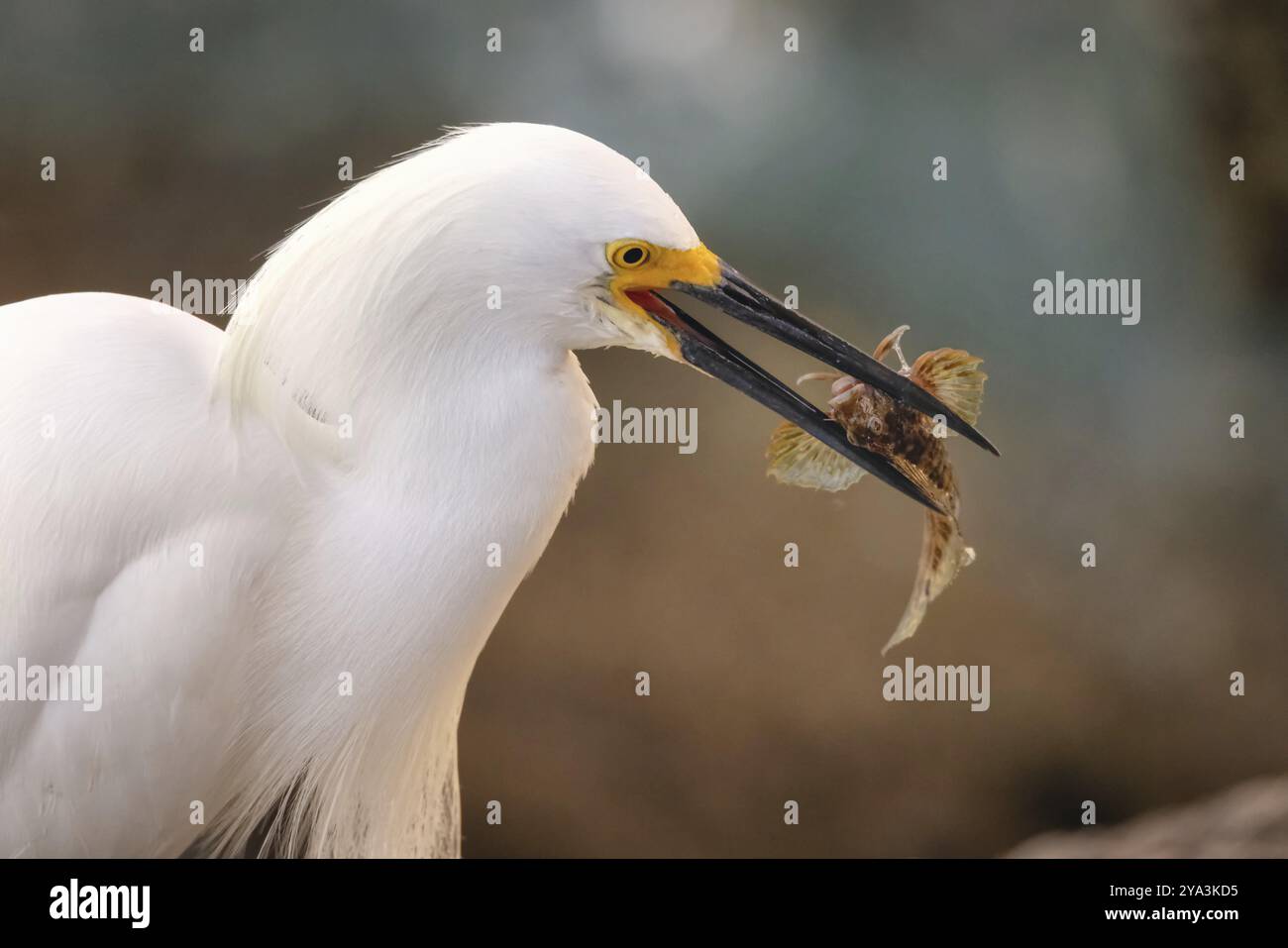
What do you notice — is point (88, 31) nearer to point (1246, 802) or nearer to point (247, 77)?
point (247, 77)

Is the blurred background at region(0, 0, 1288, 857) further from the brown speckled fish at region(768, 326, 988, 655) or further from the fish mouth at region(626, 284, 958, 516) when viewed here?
the fish mouth at region(626, 284, 958, 516)

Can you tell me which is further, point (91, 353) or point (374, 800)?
point (374, 800)

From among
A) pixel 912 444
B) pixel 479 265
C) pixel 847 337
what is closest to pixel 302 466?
pixel 479 265

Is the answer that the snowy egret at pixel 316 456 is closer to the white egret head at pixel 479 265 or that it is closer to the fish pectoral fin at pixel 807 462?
the white egret head at pixel 479 265

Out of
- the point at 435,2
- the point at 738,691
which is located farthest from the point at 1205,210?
the point at 435,2

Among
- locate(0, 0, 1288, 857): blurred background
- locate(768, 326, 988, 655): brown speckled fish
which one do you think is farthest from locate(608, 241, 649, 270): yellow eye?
locate(0, 0, 1288, 857): blurred background

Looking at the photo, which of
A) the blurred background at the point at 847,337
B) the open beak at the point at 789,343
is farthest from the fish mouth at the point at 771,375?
the blurred background at the point at 847,337
